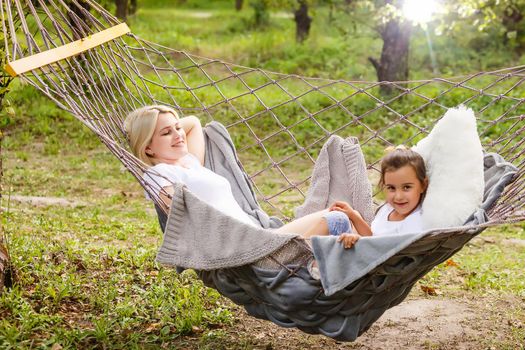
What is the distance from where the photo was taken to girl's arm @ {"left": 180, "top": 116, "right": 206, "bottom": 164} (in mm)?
3148

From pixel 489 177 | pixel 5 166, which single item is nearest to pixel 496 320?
pixel 489 177

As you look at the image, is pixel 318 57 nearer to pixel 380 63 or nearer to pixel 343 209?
pixel 380 63

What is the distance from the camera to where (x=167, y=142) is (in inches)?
117

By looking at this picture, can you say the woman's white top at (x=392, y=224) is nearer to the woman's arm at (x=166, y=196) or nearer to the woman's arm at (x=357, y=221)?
the woman's arm at (x=357, y=221)

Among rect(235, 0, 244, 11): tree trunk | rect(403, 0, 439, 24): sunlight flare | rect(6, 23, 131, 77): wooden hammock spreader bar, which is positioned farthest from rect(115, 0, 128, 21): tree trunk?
rect(6, 23, 131, 77): wooden hammock spreader bar

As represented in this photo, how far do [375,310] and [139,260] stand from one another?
156 centimetres

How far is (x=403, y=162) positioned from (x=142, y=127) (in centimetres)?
98

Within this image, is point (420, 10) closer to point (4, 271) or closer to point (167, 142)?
point (167, 142)

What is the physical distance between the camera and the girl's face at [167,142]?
2959 millimetres

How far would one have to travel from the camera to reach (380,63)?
825 centimetres

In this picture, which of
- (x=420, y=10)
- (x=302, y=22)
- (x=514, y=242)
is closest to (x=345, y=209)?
(x=514, y=242)

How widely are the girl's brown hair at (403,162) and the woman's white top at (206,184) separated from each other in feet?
1.85

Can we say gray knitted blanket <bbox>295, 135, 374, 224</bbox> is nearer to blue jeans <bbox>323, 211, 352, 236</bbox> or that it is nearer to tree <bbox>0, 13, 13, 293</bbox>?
blue jeans <bbox>323, 211, 352, 236</bbox>

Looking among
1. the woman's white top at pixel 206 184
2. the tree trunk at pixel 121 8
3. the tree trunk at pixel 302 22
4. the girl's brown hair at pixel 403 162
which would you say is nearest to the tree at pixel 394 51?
the tree trunk at pixel 302 22
